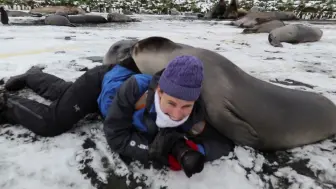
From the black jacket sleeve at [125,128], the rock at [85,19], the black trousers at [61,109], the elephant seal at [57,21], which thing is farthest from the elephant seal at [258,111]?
the rock at [85,19]

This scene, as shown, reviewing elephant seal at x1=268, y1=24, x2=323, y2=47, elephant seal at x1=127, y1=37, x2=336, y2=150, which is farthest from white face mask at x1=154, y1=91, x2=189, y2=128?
elephant seal at x1=268, y1=24, x2=323, y2=47

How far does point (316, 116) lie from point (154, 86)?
114 cm

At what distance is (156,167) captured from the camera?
1.82 meters

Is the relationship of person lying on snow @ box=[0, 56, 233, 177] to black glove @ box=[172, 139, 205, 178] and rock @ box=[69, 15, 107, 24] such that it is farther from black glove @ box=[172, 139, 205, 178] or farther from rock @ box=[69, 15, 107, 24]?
rock @ box=[69, 15, 107, 24]

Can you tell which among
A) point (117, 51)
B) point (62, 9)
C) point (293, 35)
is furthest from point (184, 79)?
point (62, 9)

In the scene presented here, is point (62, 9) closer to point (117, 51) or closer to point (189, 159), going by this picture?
point (117, 51)

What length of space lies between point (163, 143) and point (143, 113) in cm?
25

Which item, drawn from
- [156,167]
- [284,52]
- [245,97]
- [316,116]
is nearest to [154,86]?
[156,167]

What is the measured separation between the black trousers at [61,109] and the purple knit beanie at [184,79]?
0.83 metres

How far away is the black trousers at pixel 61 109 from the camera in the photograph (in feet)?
6.92

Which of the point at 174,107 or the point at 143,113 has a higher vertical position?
the point at 174,107

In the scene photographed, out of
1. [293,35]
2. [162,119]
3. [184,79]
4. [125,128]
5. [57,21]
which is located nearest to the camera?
[184,79]

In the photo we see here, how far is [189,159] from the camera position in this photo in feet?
5.29

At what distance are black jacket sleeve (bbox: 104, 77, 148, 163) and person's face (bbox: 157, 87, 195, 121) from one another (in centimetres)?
25
